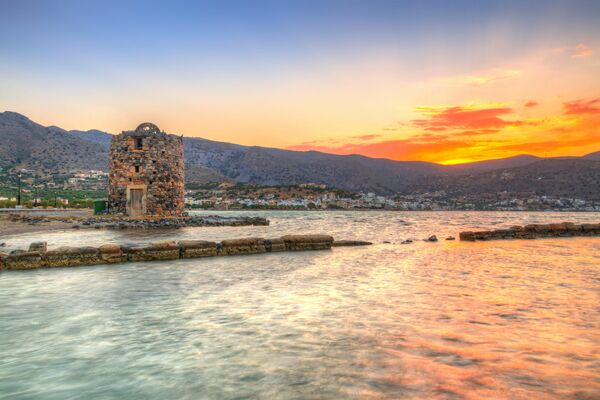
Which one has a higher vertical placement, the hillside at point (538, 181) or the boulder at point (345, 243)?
the hillside at point (538, 181)

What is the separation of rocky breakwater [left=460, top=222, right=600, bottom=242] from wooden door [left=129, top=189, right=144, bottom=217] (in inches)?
932

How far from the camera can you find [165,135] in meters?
34.7

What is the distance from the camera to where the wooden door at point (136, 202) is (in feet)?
112

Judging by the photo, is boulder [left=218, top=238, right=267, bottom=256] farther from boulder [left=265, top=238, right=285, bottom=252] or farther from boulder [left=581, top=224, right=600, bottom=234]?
boulder [left=581, top=224, right=600, bottom=234]

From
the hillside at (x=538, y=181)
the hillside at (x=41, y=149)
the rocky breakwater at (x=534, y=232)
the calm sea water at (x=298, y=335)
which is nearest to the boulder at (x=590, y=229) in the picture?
the rocky breakwater at (x=534, y=232)

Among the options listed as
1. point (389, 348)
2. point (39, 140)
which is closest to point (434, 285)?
point (389, 348)

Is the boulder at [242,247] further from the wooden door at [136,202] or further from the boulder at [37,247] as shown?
the wooden door at [136,202]

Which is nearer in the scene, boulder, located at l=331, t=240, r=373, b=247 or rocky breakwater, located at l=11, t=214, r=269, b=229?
boulder, located at l=331, t=240, r=373, b=247

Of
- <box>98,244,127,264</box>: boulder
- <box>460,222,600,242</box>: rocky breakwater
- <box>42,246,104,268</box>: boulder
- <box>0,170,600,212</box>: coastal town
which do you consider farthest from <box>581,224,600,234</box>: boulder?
<box>0,170,600,212</box>: coastal town

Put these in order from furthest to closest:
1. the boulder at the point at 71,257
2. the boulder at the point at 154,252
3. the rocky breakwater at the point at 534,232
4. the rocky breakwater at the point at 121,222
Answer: the rocky breakwater at the point at 121,222 < the rocky breakwater at the point at 534,232 < the boulder at the point at 154,252 < the boulder at the point at 71,257

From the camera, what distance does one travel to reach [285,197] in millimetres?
117938

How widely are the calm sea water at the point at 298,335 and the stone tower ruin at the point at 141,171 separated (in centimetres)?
2235

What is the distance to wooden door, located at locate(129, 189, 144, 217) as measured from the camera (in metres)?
34.0

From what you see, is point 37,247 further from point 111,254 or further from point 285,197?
point 285,197
